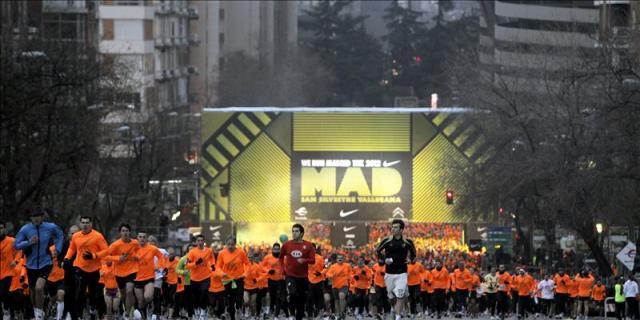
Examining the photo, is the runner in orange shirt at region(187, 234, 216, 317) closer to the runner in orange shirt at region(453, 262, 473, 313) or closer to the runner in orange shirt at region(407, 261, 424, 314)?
the runner in orange shirt at region(407, 261, 424, 314)

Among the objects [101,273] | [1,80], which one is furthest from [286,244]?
[1,80]

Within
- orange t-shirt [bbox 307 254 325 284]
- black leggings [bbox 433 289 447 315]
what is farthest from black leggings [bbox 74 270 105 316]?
black leggings [bbox 433 289 447 315]

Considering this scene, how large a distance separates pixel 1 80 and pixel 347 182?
26.6 metres

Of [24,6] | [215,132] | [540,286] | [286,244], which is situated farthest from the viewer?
[24,6]

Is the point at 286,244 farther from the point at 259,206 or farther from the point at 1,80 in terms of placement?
the point at 259,206

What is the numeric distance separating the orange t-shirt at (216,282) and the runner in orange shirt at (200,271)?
0.07 meters

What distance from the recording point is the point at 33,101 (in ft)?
191

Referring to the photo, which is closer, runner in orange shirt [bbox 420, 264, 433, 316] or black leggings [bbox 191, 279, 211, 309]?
black leggings [bbox 191, 279, 211, 309]

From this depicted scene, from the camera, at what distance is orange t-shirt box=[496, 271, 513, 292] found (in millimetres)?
46591

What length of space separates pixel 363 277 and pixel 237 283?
264 inches

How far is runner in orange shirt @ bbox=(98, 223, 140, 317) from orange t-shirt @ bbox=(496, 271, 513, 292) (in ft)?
55.9

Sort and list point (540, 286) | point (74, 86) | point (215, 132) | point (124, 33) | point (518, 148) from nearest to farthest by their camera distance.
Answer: point (540, 286) < point (74, 86) < point (518, 148) < point (215, 132) < point (124, 33)

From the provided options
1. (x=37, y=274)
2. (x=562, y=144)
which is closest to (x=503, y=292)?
(x=37, y=274)

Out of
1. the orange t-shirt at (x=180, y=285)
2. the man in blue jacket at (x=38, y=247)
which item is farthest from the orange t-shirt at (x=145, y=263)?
the orange t-shirt at (x=180, y=285)
